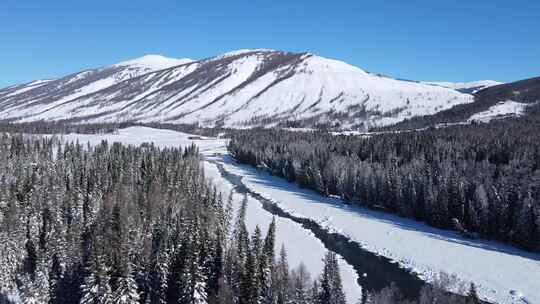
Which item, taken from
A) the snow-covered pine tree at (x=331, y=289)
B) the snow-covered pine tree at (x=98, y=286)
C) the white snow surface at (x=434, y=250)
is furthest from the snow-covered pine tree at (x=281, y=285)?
the white snow surface at (x=434, y=250)

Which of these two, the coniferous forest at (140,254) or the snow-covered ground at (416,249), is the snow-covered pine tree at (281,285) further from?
the snow-covered ground at (416,249)

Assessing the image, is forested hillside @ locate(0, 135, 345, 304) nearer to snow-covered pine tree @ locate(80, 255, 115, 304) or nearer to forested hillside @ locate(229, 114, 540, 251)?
snow-covered pine tree @ locate(80, 255, 115, 304)

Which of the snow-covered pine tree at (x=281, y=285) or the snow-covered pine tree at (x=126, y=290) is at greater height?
the snow-covered pine tree at (x=281, y=285)

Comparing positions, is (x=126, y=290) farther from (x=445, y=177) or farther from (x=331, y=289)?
(x=445, y=177)

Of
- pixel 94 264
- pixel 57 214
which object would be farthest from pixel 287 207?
pixel 94 264

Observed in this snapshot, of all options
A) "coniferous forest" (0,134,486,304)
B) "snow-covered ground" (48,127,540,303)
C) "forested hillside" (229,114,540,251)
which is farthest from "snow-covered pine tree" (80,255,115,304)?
"forested hillside" (229,114,540,251)

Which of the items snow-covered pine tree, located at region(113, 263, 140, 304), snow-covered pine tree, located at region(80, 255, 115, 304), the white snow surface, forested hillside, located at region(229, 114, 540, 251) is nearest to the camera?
snow-covered pine tree, located at region(80, 255, 115, 304)
